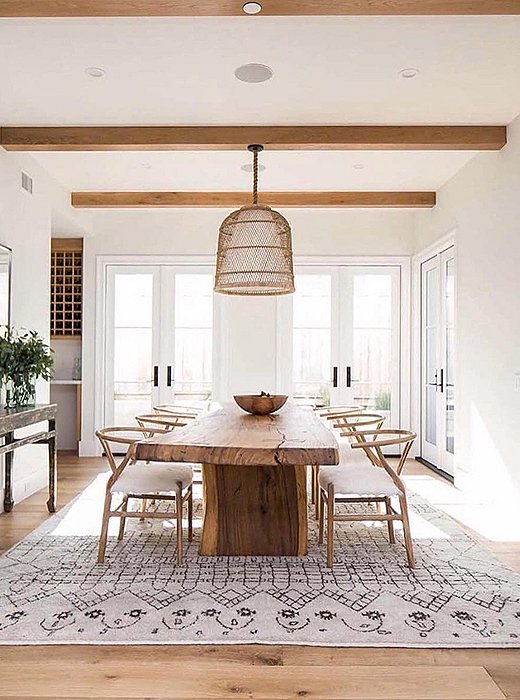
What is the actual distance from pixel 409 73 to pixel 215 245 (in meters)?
3.91

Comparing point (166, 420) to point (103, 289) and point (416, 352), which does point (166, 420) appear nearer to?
point (103, 289)

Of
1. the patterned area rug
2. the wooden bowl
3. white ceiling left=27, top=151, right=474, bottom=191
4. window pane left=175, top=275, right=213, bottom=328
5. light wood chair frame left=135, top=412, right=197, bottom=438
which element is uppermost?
white ceiling left=27, top=151, right=474, bottom=191

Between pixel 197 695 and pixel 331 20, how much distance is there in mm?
2916

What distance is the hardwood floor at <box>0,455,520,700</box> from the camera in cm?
216

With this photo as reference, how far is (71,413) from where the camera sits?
7.67 meters

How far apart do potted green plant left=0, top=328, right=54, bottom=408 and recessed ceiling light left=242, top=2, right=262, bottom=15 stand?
2.72m

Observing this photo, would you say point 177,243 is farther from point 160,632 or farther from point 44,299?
point 160,632

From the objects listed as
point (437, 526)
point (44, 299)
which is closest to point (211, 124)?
point (44, 299)

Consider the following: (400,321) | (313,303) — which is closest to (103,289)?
(313,303)

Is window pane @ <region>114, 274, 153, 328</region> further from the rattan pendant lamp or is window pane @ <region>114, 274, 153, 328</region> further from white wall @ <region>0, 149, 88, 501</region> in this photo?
the rattan pendant lamp

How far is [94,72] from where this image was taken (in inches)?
146

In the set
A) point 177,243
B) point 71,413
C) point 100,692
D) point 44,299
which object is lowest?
point 100,692

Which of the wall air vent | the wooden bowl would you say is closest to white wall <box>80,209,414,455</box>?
the wall air vent

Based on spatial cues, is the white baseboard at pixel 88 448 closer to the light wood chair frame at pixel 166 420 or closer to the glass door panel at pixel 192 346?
the glass door panel at pixel 192 346
